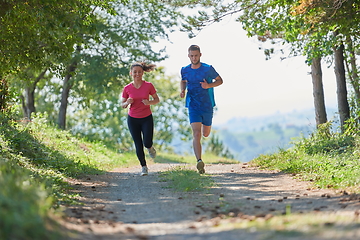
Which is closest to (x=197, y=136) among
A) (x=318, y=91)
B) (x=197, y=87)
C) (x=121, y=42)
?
(x=197, y=87)

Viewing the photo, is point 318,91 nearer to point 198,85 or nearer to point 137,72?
point 198,85

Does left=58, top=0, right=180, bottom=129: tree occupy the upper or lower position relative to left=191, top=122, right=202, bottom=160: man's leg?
upper

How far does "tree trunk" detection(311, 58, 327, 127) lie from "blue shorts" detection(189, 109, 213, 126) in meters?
6.95

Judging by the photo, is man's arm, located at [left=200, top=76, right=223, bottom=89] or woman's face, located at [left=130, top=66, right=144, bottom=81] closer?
man's arm, located at [left=200, top=76, right=223, bottom=89]

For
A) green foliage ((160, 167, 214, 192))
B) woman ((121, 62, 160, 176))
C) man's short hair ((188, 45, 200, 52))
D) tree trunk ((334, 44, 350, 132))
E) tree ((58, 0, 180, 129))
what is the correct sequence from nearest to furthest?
green foliage ((160, 167, 214, 192)) → man's short hair ((188, 45, 200, 52)) → woman ((121, 62, 160, 176)) → tree trunk ((334, 44, 350, 132)) → tree ((58, 0, 180, 129))

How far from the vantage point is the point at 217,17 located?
12336 millimetres

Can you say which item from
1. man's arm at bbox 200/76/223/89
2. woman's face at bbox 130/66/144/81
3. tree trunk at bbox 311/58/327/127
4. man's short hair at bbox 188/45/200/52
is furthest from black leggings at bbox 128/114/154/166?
tree trunk at bbox 311/58/327/127

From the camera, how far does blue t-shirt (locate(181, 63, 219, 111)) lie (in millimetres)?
9422

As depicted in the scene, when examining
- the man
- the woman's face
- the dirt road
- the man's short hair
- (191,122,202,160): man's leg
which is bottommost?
the dirt road

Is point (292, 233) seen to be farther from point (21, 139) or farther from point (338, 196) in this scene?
point (21, 139)

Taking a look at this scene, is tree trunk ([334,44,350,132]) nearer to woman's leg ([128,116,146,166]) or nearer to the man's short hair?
the man's short hair

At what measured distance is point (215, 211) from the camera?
5242mm

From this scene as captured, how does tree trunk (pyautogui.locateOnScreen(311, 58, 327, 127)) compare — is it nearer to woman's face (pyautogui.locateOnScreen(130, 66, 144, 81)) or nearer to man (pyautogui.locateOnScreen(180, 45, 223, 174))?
man (pyautogui.locateOnScreen(180, 45, 223, 174))

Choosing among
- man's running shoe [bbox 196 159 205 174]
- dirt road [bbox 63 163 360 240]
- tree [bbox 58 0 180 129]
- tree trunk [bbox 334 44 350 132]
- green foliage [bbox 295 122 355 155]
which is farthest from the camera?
tree [bbox 58 0 180 129]
